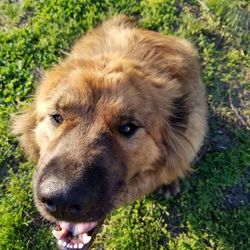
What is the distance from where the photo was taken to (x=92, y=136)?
9.87 ft

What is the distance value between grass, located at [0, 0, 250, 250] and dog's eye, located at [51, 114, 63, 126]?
3.41 feet

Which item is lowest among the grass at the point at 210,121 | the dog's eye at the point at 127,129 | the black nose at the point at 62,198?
the grass at the point at 210,121

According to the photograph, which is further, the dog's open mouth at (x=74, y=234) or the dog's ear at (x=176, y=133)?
the dog's ear at (x=176, y=133)

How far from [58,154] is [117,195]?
1.78 ft

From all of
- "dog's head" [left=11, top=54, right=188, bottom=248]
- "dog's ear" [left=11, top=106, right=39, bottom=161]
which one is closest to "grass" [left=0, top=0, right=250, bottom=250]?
"dog's ear" [left=11, top=106, right=39, bottom=161]

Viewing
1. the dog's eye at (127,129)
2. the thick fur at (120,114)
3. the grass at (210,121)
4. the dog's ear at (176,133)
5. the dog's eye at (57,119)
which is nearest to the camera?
the thick fur at (120,114)

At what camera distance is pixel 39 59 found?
16.6 ft

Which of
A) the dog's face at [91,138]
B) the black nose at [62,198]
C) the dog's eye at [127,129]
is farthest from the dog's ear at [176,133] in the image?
the black nose at [62,198]

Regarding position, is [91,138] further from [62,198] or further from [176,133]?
[176,133]

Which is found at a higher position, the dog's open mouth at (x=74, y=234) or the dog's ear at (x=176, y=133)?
the dog's ear at (x=176, y=133)

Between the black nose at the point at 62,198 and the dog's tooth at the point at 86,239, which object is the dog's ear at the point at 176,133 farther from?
the black nose at the point at 62,198

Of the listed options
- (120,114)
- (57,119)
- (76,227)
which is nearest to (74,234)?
(76,227)

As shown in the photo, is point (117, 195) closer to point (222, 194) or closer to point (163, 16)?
point (222, 194)

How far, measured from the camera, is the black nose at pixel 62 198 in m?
2.67
